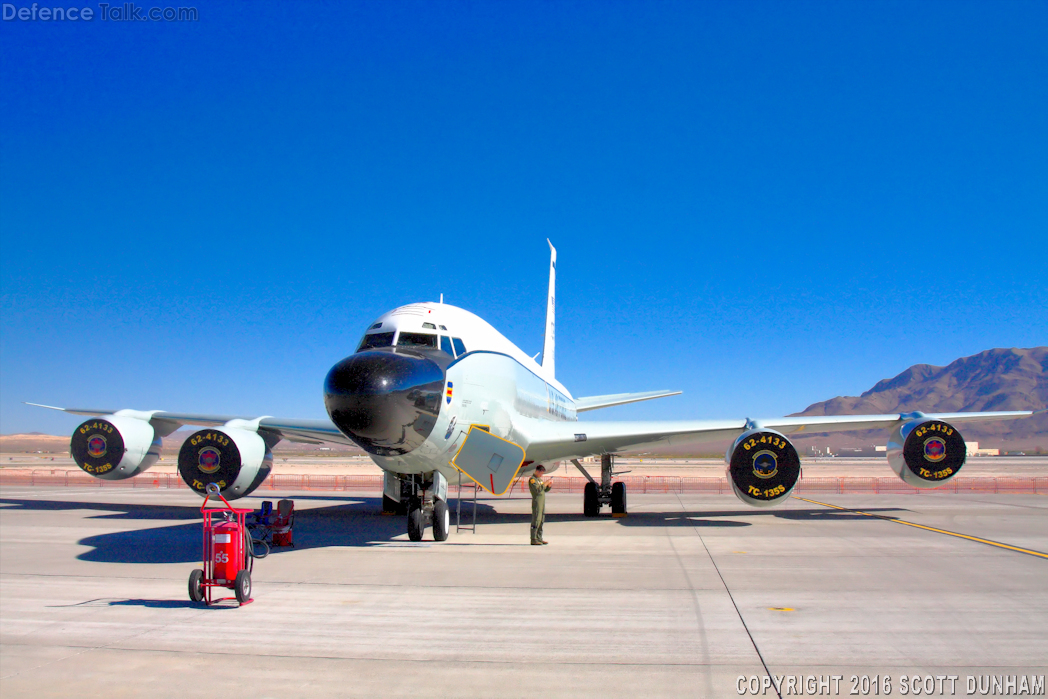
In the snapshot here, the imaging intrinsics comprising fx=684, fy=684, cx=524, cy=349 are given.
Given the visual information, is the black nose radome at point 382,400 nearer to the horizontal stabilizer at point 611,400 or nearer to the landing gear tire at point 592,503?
the landing gear tire at point 592,503

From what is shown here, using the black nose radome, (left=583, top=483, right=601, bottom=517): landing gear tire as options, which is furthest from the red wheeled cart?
(left=583, top=483, right=601, bottom=517): landing gear tire

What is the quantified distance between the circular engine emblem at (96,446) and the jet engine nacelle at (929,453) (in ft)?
63.4

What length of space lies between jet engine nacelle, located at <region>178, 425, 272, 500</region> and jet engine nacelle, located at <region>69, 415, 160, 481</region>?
153 inches

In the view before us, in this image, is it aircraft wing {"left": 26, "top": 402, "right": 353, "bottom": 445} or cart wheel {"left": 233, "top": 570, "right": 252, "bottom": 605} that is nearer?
cart wheel {"left": 233, "top": 570, "right": 252, "bottom": 605}

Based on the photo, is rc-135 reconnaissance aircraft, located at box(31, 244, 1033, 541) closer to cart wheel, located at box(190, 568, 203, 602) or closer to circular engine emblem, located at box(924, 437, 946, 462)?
circular engine emblem, located at box(924, 437, 946, 462)

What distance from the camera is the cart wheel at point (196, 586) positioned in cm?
773

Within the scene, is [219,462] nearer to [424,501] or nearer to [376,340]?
[424,501]

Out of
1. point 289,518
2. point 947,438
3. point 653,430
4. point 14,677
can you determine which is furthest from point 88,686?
point 947,438

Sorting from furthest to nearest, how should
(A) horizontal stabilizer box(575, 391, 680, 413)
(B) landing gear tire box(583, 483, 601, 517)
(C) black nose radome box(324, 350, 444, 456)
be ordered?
1. (A) horizontal stabilizer box(575, 391, 680, 413)
2. (B) landing gear tire box(583, 483, 601, 517)
3. (C) black nose radome box(324, 350, 444, 456)

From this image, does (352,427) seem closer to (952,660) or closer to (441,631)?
(441,631)

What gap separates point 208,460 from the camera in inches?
570

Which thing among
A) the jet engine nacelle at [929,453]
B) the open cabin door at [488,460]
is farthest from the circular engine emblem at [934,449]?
the open cabin door at [488,460]

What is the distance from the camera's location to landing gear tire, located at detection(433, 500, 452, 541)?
41.8 feet

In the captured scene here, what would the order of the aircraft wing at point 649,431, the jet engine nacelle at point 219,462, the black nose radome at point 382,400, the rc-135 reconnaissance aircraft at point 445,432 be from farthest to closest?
the aircraft wing at point 649,431
the jet engine nacelle at point 219,462
the rc-135 reconnaissance aircraft at point 445,432
the black nose radome at point 382,400
